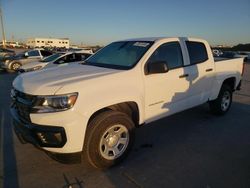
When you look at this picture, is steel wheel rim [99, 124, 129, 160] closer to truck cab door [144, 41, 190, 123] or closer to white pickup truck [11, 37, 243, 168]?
white pickup truck [11, 37, 243, 168]

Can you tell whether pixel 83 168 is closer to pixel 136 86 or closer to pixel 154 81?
pixel 136 86

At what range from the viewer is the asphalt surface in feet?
10.8

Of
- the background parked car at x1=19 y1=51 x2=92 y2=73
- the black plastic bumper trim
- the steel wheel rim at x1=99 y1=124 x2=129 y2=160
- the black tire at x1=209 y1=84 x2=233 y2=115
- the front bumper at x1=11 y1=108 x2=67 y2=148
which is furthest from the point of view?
the background parked car at x1=19 y1=51 x2=92 y2=73

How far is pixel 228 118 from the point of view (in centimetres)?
609

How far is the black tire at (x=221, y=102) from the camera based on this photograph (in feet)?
19.5

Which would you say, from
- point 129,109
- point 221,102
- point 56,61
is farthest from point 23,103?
point 56,61

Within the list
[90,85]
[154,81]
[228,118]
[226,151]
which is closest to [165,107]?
[154,81]

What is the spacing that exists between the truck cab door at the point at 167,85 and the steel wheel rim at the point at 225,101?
182 cm

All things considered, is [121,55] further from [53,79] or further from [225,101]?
[225,101]

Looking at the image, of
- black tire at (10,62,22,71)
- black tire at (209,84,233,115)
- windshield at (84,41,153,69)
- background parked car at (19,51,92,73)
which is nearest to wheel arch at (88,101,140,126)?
windshield at (84,41,153,69)

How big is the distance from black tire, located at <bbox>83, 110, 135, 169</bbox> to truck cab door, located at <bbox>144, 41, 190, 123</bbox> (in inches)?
22.3

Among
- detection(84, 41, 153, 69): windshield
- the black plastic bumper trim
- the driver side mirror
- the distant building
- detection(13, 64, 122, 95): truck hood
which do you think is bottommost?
the black plastic bumper trim

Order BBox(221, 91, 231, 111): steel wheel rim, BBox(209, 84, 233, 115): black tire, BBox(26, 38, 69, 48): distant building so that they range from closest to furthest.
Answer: BBox(209, 84, 233, 115): black tire < BBox(221, 91, 231, 111): steel wheel rim < BBox(26, 38, 69, 48): distant building

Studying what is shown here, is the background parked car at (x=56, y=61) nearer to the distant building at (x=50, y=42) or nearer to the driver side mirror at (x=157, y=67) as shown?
the driver side mirror at (x=157, y=67)
